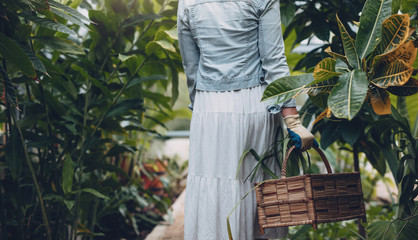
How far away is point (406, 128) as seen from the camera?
5.03 ft

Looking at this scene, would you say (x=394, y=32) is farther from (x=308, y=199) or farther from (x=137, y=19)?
(x=137, y=19)

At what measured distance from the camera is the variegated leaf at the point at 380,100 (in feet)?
3.70

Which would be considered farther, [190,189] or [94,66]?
[94,66]

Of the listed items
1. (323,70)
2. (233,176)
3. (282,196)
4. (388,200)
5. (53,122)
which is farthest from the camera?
(388,200)

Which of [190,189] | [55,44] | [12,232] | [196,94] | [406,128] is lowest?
[12,232]

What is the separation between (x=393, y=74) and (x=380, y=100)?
0.10m

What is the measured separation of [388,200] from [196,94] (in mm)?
2782

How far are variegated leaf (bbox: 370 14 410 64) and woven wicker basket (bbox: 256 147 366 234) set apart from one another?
1.42 feet

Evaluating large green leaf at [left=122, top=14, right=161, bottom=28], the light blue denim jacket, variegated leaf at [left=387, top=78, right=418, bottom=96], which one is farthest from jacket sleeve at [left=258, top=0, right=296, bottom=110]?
large green leaf at [left=122, top=14, right=161, bottom=28]

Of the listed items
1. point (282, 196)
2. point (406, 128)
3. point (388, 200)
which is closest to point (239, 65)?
point (282, 196)

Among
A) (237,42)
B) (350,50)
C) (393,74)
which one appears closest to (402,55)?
(393,74)

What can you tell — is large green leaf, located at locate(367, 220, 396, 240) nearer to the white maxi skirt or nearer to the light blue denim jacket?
the white maxi skirt

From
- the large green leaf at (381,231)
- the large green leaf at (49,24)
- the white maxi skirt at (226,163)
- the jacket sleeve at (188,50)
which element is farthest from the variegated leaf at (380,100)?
the large green leaf at (49,24)

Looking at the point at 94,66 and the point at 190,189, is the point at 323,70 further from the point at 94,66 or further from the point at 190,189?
the point at 94,66
